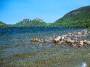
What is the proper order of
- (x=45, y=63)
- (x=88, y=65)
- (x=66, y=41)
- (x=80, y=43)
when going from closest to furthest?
(x=88, y=65), (x=45, y=63), (x=80, y=43), (x=66, y=41)

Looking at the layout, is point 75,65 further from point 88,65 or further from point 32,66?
point 32,66

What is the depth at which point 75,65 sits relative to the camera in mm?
17500

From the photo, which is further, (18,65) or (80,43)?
(80,43)

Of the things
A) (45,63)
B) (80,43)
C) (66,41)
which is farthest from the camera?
(66,41)

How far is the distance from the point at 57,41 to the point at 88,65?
18.1m

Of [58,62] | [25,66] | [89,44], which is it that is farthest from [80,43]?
[25,66]

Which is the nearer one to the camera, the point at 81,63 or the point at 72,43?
the point at 81,63

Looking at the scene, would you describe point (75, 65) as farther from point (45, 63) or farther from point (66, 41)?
point (66, 41)

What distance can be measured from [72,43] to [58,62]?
13470 millimetres

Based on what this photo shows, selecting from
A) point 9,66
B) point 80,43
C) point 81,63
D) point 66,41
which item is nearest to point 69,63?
point 81,63

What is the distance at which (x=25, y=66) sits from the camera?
57.6 ft

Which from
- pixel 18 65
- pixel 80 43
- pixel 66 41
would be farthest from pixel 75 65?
pixel 66 41

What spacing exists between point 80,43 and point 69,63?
13.0 meters

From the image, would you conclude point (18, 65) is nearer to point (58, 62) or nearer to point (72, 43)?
point (58, 62)
